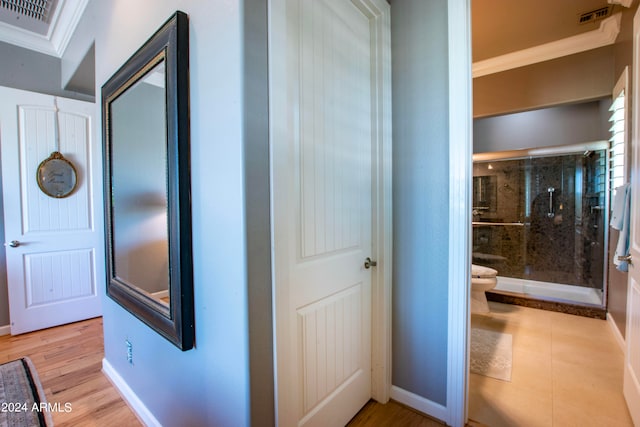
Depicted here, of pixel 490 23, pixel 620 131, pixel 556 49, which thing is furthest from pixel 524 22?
pixel 620 131

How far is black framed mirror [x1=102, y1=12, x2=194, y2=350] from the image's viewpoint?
1.16 m

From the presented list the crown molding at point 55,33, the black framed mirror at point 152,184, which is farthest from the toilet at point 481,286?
the crown molding at point 55,33

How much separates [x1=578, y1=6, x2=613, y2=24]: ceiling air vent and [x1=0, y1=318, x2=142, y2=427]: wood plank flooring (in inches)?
167

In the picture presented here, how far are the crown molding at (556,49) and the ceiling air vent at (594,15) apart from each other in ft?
0.31

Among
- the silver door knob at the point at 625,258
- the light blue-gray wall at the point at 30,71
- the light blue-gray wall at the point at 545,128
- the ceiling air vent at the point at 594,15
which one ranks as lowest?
the silver door knob at the point at 625,258

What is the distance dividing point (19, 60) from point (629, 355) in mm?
5223

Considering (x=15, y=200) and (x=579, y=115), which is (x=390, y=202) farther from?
(x=15, y=200)

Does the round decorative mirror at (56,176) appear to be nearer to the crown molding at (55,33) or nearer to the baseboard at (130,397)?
the crown molding at (55,33)

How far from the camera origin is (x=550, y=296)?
3.29 m

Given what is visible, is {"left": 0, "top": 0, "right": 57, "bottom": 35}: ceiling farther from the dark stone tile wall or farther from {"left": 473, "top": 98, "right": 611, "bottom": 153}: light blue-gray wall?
the dark stone tile wall

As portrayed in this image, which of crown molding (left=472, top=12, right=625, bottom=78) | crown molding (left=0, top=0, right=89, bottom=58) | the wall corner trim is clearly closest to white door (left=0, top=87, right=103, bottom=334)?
crown molding (left=0, top=0, right=89, bottom=58)

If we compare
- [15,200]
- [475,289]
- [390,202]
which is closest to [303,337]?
[390,202]

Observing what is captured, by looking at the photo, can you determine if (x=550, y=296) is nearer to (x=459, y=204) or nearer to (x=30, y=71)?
(x=459, y=204)

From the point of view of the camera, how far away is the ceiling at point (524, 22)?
7.02 feet
